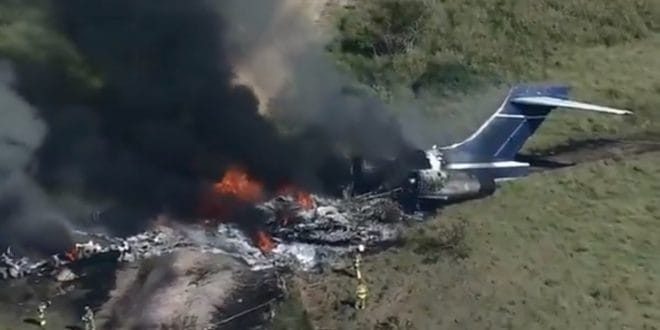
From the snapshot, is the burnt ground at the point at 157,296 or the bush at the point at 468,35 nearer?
the burnt ground at the point at 157,296

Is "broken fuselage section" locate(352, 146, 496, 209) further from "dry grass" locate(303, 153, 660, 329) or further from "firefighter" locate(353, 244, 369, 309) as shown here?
"firefighter" locate(353, 244, 369, 309)

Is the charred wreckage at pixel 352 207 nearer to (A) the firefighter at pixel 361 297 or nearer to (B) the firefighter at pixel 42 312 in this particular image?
(B) the firefighter at pixel 42 312

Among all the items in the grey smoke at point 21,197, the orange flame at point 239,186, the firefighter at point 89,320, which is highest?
the grey smoke at point 21,197

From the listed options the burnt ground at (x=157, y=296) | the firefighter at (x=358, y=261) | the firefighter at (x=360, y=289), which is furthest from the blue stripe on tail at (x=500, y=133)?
the burnt ground at (x=157, y=296)

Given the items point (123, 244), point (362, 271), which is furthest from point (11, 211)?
point (362, 271)

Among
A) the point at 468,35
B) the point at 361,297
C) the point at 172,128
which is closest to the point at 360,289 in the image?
the point at 361,297

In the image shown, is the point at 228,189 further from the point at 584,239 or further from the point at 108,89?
the point at 584,239
